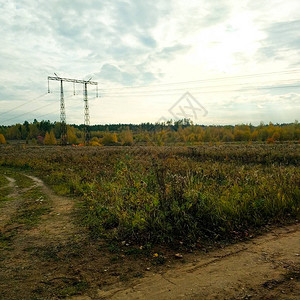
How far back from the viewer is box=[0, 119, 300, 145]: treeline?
8602 mm

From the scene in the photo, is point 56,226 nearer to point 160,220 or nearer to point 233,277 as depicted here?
point 160,220

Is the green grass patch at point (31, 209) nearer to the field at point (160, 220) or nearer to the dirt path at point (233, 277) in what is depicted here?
the field at point (160, 220)

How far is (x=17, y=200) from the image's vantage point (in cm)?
1117

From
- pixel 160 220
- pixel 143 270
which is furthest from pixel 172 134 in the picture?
pixel 143 270

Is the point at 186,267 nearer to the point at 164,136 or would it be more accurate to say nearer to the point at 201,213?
the point at 201,213

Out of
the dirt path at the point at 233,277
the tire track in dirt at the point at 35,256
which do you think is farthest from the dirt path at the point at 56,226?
the dirt path at the point at 233,277

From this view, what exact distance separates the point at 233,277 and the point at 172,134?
5724 mm

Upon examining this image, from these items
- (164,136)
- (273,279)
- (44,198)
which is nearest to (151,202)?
(164,136)

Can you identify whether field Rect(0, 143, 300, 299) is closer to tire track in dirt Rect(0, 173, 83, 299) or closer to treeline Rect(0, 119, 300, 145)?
tire track in dirt Rect(0, 173, 83, 299)

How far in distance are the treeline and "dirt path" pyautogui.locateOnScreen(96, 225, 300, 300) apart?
161 inches

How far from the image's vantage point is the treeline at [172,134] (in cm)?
860

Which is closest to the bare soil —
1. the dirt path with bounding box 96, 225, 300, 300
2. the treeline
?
the dirt path with bounding box 96, 225, 300, 300

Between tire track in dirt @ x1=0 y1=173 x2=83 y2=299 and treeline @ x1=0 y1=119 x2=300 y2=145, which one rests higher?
treeline @ x1=0 y1=119 x2=300 y2=145

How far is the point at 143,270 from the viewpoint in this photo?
4.58m
